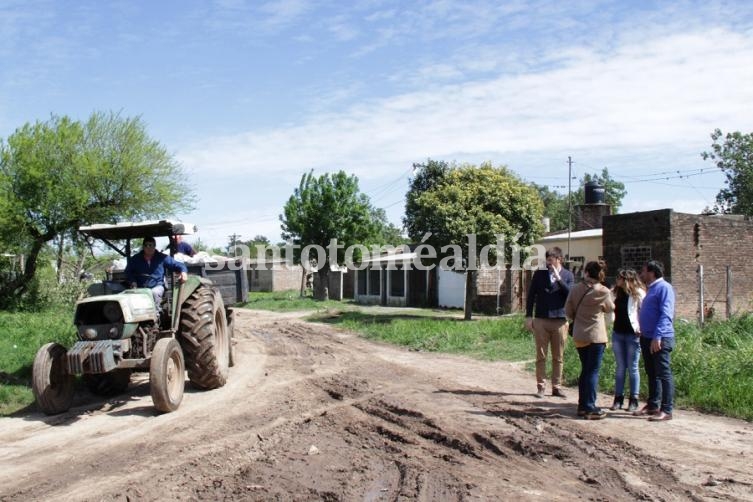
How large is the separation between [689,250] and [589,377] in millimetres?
14732

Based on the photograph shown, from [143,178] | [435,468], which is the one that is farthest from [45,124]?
[435,468]

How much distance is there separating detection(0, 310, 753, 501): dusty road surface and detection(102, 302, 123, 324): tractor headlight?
120cm

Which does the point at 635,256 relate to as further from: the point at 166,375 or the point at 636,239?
the point at 166,375

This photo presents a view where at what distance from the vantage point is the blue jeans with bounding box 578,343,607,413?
775 cm

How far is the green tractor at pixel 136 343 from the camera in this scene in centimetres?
825

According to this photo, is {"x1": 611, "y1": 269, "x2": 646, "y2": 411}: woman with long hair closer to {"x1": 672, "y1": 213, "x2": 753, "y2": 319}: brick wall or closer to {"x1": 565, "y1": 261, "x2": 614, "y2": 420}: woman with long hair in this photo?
{"x1": 565, "y1": 261, "x2": 614, "y2": 420}: woman with long hair

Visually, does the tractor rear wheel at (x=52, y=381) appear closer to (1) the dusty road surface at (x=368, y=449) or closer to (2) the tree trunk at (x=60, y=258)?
(1) the dusty road surface at (x=368, y=449)

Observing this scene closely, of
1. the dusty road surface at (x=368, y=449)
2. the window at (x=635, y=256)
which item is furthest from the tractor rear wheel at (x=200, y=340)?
the window at (x=635, y=256)

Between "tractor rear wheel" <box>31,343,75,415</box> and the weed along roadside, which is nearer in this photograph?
the weed along roadside

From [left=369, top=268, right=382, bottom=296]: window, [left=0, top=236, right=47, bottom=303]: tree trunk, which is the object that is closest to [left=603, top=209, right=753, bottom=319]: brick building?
[left=369, top=268, right=382, bottom=296]: window

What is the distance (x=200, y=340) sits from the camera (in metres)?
9.44

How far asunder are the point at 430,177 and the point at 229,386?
86.3ft

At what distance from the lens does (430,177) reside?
3559 cm

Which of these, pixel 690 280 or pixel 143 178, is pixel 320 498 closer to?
pixel 143 178
